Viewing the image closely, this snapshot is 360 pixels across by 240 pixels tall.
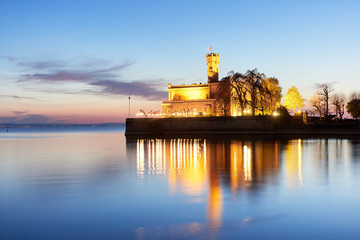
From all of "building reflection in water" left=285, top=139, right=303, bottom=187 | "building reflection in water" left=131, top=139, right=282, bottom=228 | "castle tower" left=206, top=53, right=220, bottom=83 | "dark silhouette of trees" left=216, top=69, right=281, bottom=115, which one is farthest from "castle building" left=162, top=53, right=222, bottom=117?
"building reflection in water" left=131, top=139, right=282, bottom=228

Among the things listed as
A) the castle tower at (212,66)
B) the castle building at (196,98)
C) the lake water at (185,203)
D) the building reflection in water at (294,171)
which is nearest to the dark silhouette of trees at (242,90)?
the castle building at (196,98)

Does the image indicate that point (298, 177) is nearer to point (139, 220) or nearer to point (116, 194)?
point (116, 194)

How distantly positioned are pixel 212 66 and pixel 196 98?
1424 cm

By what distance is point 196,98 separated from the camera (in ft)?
402

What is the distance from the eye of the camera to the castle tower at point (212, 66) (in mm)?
129375

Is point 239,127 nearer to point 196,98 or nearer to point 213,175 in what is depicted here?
point 196,98

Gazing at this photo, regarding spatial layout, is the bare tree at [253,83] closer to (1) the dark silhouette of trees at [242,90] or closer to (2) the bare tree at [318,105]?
(1) the dark silhouette of trees at [242,90]

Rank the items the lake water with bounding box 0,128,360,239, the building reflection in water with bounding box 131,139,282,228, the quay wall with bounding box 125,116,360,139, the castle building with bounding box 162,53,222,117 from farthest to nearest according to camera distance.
Result: the castle building with bounding box 162,53,222,117 < the quay wall with bounding box 125,116,360,139 < the building reflection in water with bounding box 131,139,282,228 < the lake water with bounding box 0,128,360,239

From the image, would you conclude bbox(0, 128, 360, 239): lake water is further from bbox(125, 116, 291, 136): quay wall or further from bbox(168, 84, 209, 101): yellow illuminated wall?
bbox(168, 84, 209, 101): yellow illuminated wall

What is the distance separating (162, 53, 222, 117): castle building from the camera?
113 m

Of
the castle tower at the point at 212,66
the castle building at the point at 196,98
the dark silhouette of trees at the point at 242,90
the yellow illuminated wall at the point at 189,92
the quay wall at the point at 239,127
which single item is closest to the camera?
the quay wall at the point at 239,127

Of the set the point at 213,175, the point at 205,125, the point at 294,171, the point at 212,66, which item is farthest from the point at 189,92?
the point at 213,175

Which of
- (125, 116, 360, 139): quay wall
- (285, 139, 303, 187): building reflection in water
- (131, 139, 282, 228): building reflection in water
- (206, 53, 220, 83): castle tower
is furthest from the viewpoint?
(206, 53, 220, 83): castle tower

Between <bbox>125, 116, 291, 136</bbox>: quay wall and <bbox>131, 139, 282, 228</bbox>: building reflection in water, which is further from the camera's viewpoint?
<bbox>125, 116, 291, 136</bbox>: quay wall
